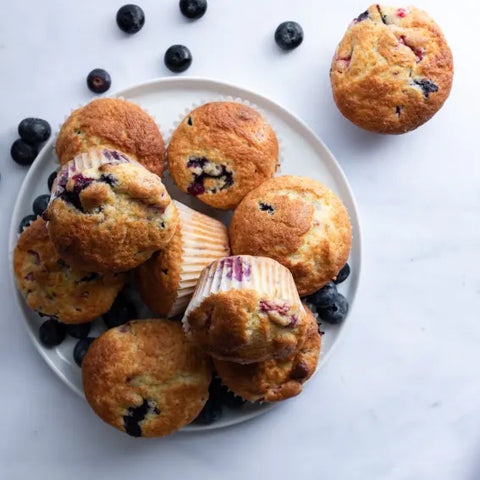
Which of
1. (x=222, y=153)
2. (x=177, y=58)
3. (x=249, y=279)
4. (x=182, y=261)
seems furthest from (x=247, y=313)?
(x=177, y=58)

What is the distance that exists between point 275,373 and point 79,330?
75cm

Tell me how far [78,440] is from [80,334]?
1.47 ft

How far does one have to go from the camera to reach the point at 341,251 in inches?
82.8

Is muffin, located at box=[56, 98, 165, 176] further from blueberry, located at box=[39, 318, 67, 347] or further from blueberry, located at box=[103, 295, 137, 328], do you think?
blueberry, located at box=[39, 318, 67, 347]

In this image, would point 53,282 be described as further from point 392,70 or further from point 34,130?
point 392,70

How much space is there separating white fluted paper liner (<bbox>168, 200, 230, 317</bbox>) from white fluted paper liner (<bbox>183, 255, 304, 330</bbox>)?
9 centimetres

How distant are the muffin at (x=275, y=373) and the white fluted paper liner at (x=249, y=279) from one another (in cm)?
21

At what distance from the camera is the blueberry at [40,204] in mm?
2303

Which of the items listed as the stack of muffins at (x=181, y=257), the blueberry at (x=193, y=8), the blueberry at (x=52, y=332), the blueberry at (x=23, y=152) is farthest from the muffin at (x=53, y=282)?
the blueberry at (x=193, y=8)

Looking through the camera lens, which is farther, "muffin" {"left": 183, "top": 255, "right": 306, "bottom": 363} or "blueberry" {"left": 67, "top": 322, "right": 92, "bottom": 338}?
"blueberry" {"left": 67, "top": 322, "right": 92, "bottom": 338}

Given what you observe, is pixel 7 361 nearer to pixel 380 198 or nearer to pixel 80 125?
pixel 80 125

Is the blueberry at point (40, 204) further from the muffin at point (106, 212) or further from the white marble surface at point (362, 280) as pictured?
the muffin at point (106, 212)

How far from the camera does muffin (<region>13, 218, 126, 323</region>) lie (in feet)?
7.03

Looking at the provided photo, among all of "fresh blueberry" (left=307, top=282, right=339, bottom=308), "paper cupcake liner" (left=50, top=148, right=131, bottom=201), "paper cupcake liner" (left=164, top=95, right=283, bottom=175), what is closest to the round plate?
"paper cupcake liner" (left=164, top=95, right=283, bottom=175)
